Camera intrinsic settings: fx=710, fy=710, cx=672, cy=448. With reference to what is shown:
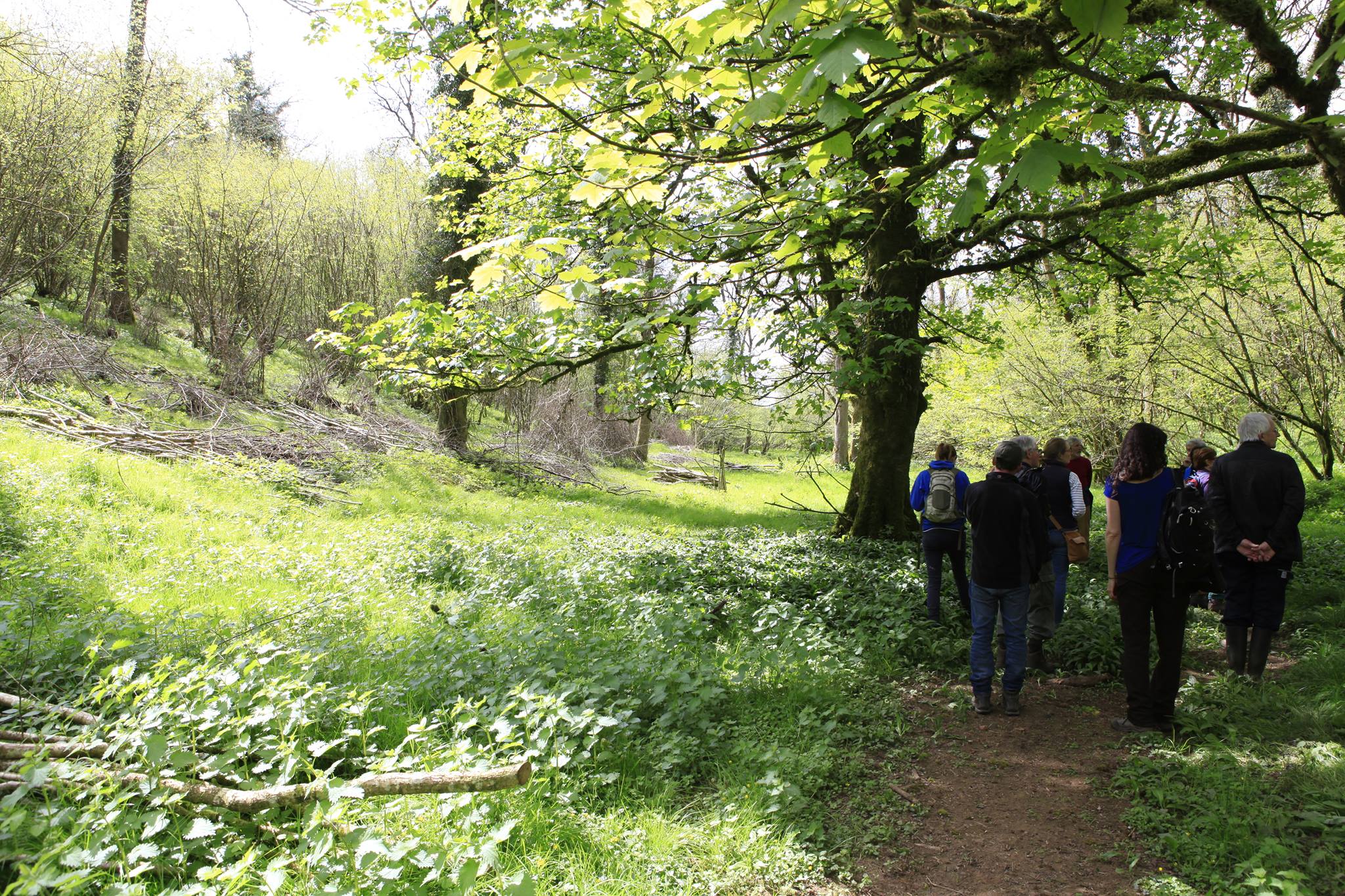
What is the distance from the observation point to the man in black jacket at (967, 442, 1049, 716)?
5391 millimetres

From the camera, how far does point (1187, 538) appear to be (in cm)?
485

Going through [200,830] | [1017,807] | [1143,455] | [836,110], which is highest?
[836,110]

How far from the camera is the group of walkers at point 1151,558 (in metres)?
4.94

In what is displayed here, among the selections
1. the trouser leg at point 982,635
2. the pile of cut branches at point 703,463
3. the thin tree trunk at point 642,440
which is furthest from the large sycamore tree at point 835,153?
the pile of cut branches at point 703,463

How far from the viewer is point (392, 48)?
9.95 m

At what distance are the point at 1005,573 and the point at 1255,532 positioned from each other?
2080 mm

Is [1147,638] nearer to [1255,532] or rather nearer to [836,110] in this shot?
[1255,532]

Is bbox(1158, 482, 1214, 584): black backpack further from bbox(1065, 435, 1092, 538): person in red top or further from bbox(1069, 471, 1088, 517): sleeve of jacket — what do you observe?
bbox(1065, 435, 1092, 538): person in red top

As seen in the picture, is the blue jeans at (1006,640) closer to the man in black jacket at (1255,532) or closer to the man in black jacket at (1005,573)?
the man in black jacket at (1005,573)

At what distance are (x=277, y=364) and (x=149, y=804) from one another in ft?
64.2

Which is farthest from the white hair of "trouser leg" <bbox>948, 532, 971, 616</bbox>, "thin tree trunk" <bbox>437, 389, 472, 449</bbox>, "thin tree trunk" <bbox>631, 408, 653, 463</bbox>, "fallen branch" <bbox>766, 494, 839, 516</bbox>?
"thin tree trunk" <bbox>631, 408, 653, 463</bbox>

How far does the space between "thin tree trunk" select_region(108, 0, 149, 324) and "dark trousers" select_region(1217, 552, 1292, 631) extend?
62.7ft

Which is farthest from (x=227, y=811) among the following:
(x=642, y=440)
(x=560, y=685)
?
(x=642, y=440)

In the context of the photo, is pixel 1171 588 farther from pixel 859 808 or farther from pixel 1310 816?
pixel 859 808
